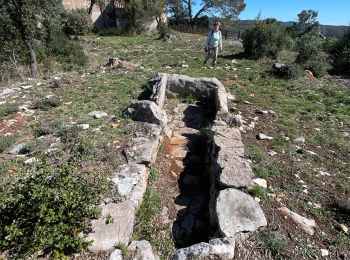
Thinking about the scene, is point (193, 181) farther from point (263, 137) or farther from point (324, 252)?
point (324, 252)

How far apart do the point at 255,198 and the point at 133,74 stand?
20.0 ft

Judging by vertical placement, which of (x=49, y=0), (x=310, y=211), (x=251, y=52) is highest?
(x=49, y=0)

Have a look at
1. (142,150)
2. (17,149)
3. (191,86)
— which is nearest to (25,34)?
(191,86)

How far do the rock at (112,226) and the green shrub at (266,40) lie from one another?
34.8 ft

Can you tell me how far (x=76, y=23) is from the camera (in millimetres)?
21609

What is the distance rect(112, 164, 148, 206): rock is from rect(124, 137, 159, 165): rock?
12 cm

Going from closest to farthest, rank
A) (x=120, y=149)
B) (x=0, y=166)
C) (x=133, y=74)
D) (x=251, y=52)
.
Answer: (x=0, y=166)
(x=120, y=149)
(x=133, y=74)
(x=251, y=52)

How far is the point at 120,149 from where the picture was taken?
451 centimetres

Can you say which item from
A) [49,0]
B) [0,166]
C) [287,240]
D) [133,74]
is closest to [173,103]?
[133,74]

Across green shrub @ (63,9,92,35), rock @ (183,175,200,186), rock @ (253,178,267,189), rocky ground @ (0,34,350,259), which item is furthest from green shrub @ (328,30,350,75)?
green shrub @ (63,9,92,35)

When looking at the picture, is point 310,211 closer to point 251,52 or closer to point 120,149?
point 120,149

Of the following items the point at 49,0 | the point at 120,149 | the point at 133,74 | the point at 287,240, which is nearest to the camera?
the point at 287,240

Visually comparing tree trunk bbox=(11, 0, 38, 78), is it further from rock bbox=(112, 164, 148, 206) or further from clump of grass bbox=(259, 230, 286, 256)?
clump of grass bbox=(259, 230, 286, 256)

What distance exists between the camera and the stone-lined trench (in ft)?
9.92
